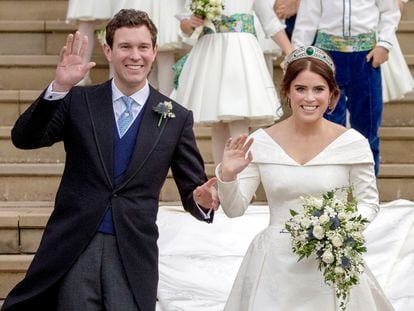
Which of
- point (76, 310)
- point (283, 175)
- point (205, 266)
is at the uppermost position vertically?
point (283, 175)

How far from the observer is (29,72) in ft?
35.0

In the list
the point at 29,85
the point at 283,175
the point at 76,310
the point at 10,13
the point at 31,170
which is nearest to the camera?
the point at 76,310

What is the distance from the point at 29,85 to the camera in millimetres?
10656

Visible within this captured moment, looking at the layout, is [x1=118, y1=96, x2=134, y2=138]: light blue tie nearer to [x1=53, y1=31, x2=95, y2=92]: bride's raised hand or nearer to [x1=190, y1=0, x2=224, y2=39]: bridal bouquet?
[x1=53, y1=31, x2=95, y2=92]: bride's raised hand

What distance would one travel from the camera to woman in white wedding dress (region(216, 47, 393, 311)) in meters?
5.84

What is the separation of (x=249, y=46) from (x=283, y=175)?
11.3 ft

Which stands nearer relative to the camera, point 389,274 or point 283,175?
point 283,175

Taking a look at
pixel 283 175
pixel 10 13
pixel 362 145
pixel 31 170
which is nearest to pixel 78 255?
pixel 283 175

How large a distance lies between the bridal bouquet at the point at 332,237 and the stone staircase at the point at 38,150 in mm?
2825

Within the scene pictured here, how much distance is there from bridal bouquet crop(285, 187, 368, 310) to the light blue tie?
80 centimetres

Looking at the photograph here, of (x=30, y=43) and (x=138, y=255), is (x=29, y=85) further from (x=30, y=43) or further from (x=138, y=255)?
(x=138, y=255)

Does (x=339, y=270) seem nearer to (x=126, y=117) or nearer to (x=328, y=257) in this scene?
(x=328, y=257)

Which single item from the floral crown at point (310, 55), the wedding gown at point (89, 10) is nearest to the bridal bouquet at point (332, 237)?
the floral crown at point (310, 55)

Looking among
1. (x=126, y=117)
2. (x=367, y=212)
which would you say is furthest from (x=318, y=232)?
(x=126, y=117)
